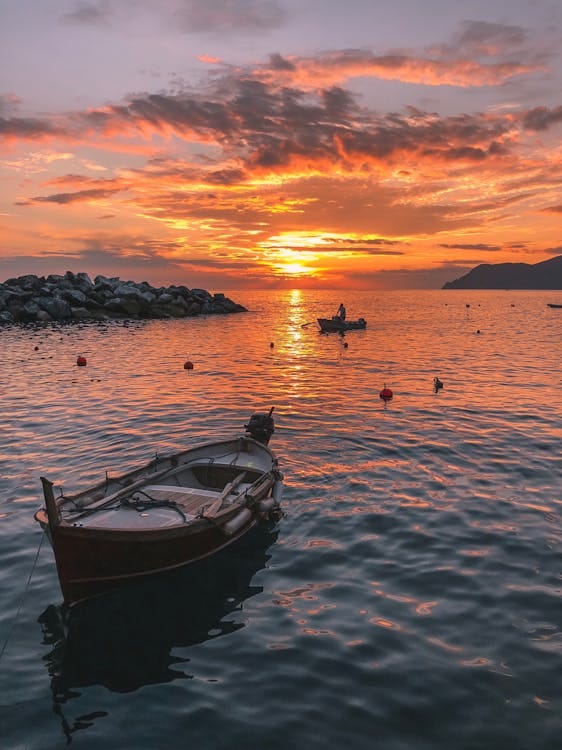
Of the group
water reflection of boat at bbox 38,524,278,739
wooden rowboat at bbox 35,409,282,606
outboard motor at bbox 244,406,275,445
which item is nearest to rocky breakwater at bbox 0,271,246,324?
outboard motor at bbox 244,406,275,445

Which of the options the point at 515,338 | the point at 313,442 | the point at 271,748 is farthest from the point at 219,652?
the point at 515,338

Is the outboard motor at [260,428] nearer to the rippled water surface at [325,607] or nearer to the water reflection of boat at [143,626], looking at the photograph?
the rippled water surface at [325,607]

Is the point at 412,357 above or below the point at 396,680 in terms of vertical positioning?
above

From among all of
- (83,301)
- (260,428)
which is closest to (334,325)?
(83,301)

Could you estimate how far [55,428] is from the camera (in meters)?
24.0

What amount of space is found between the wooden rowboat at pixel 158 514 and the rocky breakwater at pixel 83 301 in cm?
6789

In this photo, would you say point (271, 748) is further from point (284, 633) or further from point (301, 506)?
point (301, 506)

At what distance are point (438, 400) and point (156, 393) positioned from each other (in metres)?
16.8

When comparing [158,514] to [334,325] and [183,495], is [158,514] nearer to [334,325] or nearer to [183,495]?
[183,495]

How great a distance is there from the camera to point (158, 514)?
38.9 ft

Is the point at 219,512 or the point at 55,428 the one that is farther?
the point at 55,428

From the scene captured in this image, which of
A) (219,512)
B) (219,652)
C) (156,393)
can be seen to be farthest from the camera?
(156,393)

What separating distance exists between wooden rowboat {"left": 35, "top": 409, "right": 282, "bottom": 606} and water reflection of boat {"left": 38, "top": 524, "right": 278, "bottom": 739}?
54cm

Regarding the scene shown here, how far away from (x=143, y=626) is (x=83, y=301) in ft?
254
